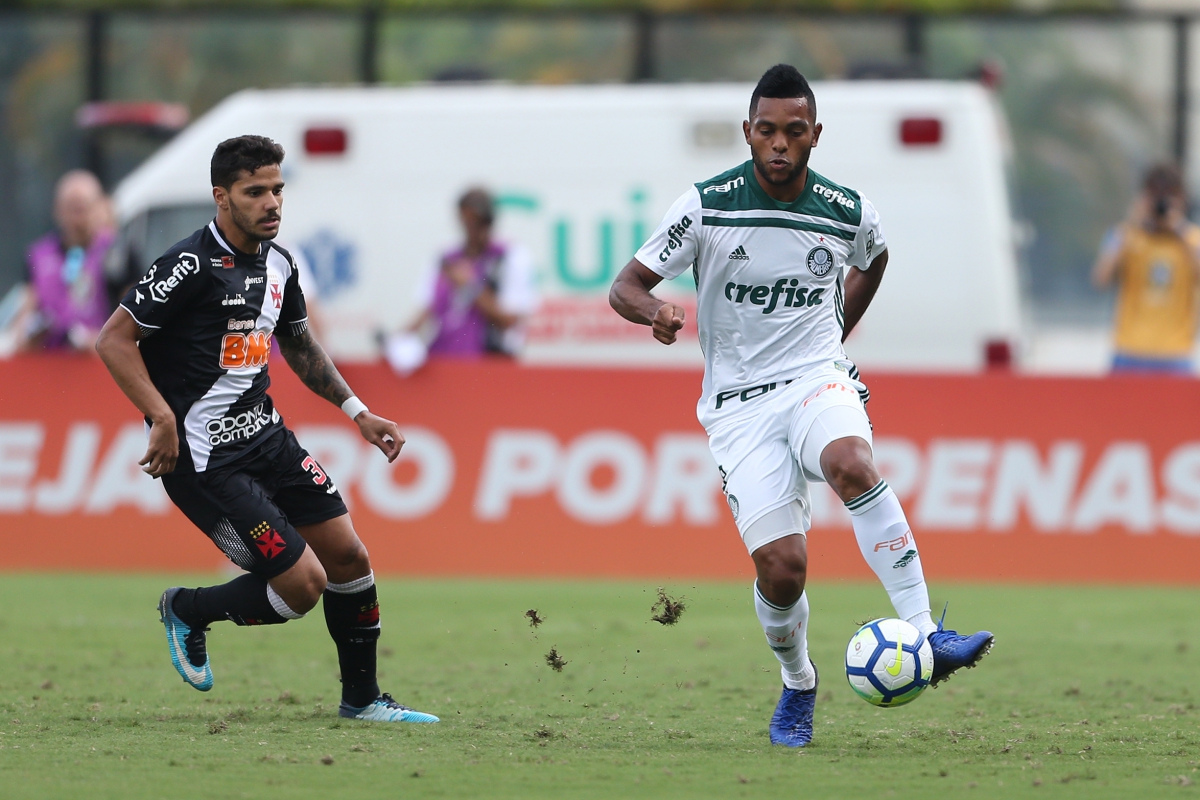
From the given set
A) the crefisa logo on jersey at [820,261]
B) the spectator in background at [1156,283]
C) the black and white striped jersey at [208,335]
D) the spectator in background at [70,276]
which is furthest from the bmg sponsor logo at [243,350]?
the spectator in background at [1156,283]

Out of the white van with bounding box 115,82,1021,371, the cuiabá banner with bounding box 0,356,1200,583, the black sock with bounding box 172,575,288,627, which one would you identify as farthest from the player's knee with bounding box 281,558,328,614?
the white van with bounding box 115,82,1021,371

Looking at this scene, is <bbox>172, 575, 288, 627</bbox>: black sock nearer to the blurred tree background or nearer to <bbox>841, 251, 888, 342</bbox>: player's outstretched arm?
<bbox>841, 251, 888, 342</bbox>: player's outstretched arm

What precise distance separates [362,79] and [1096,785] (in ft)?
45.7

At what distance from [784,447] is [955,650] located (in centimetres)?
102

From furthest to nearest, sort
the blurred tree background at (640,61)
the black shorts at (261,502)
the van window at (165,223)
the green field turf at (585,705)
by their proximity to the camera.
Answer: the blurred tree background at (640,61) → the van window at (165,223) → the black shorts at (261,502) → the green field turf at (585,705)

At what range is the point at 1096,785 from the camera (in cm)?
558

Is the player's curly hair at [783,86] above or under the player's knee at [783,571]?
above

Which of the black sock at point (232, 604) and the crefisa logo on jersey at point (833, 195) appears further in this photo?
the black sock at point (232, 604)

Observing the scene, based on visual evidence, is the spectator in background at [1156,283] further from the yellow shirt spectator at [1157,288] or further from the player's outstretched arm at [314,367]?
the player's outstretched arm at [314,367]

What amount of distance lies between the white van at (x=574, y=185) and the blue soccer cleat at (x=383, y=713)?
667 cm

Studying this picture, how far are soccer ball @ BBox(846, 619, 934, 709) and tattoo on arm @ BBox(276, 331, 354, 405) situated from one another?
2.35 meters

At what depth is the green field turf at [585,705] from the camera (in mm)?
5629

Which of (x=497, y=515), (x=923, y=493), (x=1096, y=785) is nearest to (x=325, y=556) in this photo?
(x=1096, y=785)

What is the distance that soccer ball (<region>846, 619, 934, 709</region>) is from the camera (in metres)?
6.01
